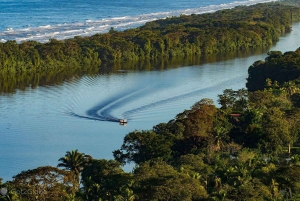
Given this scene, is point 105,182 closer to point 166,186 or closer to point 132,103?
point 166,186

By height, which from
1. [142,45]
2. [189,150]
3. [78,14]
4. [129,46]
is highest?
[78,14]

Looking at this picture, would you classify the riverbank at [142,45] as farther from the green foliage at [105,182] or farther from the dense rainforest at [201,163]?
the green foliage at [105,182]

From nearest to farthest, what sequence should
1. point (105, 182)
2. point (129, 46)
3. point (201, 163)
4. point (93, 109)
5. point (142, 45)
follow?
point (105, 182) < point (201, 163) < point (93, 109) < point (129, 46) < point (142, 45)

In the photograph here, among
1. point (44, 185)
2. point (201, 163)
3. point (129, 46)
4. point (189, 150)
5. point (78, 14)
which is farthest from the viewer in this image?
point (78, 14)

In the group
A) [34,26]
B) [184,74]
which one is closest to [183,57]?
[184,74]

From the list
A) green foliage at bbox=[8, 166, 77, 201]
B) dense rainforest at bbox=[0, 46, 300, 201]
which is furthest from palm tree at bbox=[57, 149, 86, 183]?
green foliage at bbox=[8, 166, 77, 201]

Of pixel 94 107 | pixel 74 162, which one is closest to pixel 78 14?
pixel 94 107
